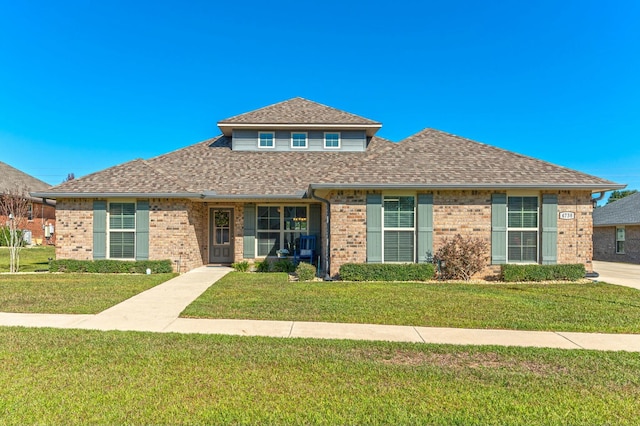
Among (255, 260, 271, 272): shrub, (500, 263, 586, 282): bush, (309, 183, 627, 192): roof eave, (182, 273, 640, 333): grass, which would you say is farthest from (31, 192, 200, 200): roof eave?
(500, 263, 586, 282): bush

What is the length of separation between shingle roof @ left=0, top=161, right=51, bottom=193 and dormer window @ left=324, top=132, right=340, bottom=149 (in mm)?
25368

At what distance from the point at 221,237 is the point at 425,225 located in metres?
7.96

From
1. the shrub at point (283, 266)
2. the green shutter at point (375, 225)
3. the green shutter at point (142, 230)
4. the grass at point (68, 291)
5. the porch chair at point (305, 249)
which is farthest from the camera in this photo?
the porch chair at point (305, 249)

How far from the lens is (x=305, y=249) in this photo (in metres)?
13.4

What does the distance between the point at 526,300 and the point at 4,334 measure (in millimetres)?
9596

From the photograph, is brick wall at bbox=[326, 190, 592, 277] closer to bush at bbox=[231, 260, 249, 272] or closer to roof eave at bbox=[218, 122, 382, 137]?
bush at bbox=[231, 260, 249, 272]

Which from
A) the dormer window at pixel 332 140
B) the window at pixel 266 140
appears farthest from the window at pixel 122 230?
the dormer window at pixel 332 140

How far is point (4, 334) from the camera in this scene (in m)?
5.42

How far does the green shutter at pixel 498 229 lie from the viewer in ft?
35.9

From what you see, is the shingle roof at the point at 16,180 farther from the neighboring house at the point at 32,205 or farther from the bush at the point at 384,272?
the bush at the point at 384,272

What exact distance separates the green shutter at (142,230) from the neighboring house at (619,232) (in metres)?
21.8

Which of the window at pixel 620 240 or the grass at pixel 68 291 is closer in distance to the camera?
the grass at pixel 68 291

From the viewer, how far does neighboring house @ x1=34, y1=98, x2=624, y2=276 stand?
10891 millimetres

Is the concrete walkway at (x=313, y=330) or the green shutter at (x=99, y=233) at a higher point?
the green shutter at (x=99, y=233)
